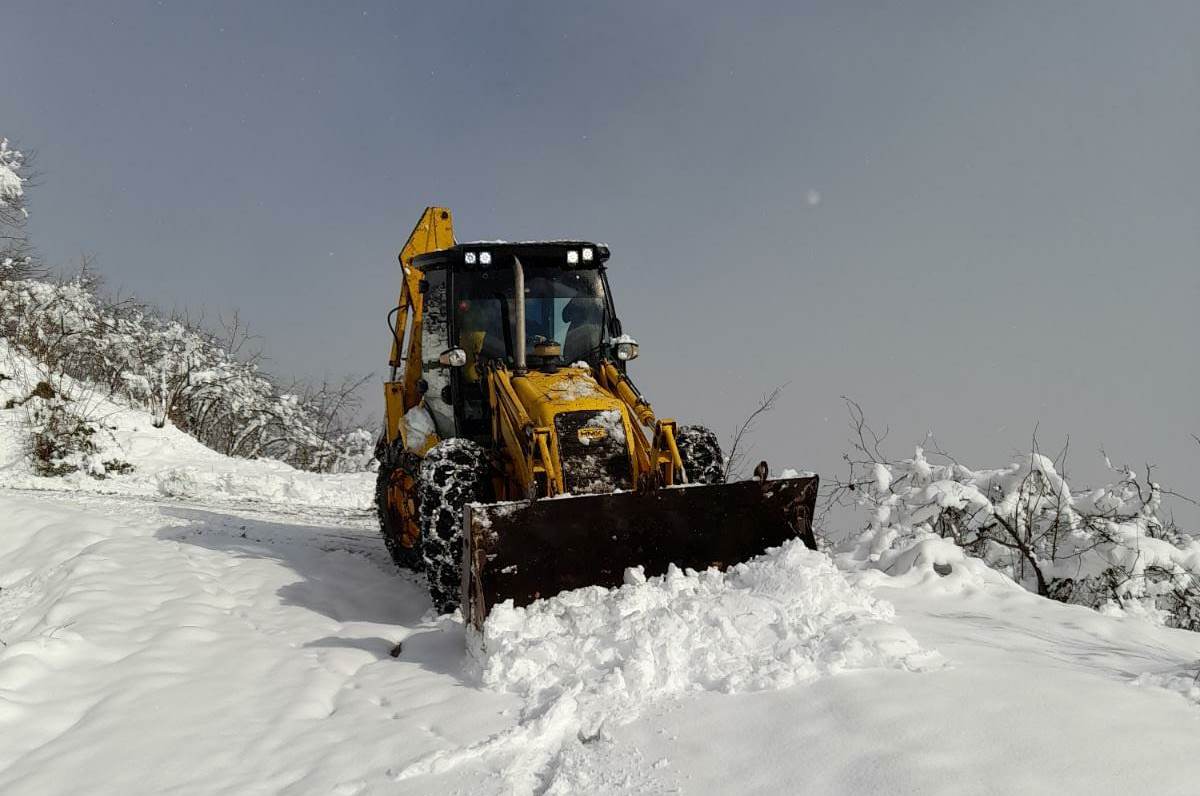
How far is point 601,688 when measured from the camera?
372cm

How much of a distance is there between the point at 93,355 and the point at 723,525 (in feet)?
54.3

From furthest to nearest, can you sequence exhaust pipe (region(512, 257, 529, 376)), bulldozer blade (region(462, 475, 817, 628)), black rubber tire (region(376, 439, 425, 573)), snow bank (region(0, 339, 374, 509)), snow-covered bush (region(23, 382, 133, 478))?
snow-covered bush (region(23, 382, 133, 478)), snow bank (region(0, 339, 374, 509)), black rubber tire (region(376, 439, 425, 573)), exhaust pipe (region(512, 257, 529, 376)), bulldozer blade (region(462, 475, 817, 628))

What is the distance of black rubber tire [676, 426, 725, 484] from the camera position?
20.3 feet

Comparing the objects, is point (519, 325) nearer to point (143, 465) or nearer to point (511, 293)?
point (511, 293)

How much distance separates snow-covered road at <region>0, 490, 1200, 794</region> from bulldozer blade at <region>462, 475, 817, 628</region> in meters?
0.26

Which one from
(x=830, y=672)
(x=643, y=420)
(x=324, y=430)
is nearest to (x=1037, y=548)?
(x=643, y=420)

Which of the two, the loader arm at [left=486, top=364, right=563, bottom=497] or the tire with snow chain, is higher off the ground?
the loader arm at [left=486, top=364, right=563, bottom=497]

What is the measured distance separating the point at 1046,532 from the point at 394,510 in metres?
5.21

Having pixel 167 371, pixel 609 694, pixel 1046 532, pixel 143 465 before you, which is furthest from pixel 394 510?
pixel 167 371

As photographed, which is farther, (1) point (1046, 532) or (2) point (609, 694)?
(1) point (1046, 532)

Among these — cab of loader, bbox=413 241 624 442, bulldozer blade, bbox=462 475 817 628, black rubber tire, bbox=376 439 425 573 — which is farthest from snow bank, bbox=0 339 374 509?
bulldozer blade, bbox=462 475 817 628

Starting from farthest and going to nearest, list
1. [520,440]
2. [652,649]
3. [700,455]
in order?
[700,455] < [520,440] < [652,649]

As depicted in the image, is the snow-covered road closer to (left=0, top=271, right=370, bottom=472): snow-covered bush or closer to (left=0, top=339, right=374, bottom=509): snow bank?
(left=0, top=339, right=374, bottom=509): snow bank

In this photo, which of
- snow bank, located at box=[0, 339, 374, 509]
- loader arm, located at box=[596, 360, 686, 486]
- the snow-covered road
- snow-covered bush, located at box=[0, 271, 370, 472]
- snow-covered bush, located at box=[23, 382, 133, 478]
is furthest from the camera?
snow-covered bush, located at box=[0, 271, 370, 472]
